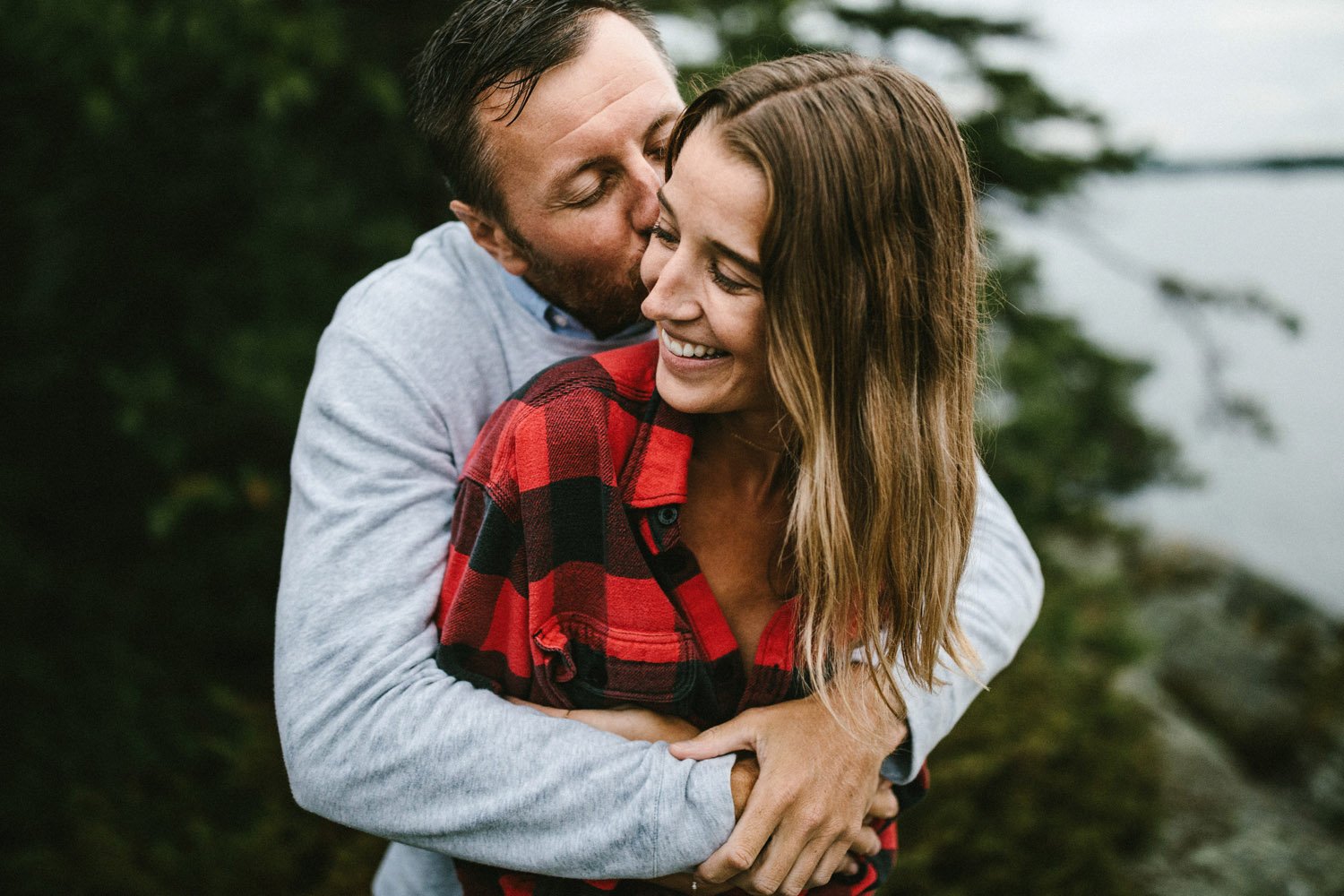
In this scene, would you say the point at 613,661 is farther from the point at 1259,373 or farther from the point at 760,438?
the point at 1259,373

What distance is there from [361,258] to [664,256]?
2.36 meters

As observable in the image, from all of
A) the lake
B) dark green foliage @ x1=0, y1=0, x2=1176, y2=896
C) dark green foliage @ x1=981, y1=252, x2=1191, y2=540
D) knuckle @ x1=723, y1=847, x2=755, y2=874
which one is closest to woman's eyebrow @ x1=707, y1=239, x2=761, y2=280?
knuckle @ x1=723, y1=847, x2=755, y2=874

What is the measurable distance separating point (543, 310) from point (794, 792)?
869 mm

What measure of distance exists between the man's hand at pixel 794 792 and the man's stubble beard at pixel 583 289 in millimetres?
709

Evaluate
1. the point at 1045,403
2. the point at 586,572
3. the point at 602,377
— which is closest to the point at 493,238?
the point at 602,377

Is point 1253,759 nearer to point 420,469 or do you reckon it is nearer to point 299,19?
point 420,469

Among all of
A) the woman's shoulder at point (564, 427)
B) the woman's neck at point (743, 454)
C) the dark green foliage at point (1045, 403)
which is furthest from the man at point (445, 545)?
the dark green foliage at point (1045, 403)

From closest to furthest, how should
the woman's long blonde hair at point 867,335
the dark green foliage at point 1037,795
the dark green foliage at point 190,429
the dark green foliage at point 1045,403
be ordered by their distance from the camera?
the woman's long blonde hair at point 867,335
the dark green foliage at point 190,429
the dark green foliage at point 1037,795
the dark green foliage at point 1045,403

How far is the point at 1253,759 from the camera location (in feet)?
16.3

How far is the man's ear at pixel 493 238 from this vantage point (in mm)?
1630

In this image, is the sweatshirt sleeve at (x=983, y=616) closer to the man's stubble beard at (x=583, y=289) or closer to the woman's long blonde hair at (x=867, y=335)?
Answer: the woman's long blonde hair at (x=867, y=335)

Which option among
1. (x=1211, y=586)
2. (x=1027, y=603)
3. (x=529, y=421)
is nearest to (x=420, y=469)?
(x=529, y=421)

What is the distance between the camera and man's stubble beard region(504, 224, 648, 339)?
5.19 feet

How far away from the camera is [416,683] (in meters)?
1.26
